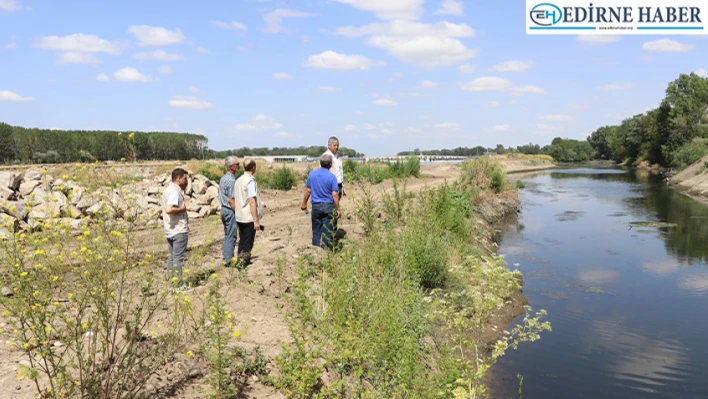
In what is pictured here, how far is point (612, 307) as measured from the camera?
32.6 feet

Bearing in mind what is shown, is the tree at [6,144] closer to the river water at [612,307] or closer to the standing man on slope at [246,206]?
the river water at [612,307]

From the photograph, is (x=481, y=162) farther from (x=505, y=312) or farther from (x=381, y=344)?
(x=381, y=344)

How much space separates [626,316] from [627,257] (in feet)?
17.6

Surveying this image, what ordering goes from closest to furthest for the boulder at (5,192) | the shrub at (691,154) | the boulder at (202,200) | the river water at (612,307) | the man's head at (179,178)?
the man's head at (179,178)
the river water at (612,307)
the boulder at (5,192)
the boulder at (202,200)
the shrub at (691,154)

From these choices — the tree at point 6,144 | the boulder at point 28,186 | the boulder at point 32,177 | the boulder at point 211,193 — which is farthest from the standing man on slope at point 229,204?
the tree at point 6,144

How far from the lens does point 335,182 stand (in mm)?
8039

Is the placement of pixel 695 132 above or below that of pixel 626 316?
above

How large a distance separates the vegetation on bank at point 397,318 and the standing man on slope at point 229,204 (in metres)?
1.22

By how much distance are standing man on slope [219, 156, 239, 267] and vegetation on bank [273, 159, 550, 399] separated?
122cm

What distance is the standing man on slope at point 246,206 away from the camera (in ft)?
23.6

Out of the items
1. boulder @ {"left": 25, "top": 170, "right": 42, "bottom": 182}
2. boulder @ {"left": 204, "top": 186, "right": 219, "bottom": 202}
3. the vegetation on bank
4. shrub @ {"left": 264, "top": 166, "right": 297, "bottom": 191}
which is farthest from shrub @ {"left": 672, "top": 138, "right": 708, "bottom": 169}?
boulder @ {"left": 25, "top": 170, "right": 42, "bottom": 182}

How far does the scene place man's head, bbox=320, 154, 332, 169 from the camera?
808cm

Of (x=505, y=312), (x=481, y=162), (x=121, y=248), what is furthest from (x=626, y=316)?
(x=481, y=162)

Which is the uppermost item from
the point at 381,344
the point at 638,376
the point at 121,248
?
the point at 121,248
